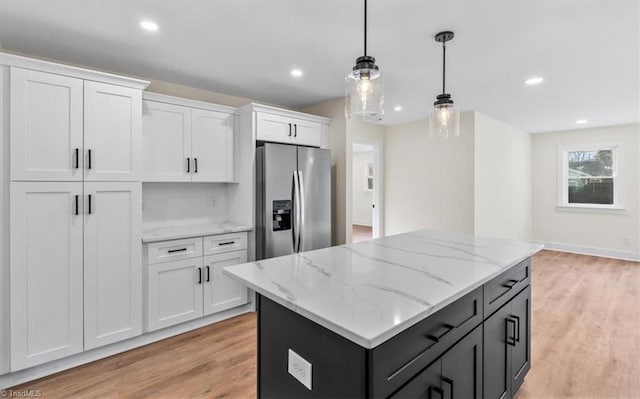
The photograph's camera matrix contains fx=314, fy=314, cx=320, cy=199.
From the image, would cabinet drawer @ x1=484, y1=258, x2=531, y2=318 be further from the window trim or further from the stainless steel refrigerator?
the window trim

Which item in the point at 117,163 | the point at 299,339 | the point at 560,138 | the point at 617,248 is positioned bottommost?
the point at 617,248

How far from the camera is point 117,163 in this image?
8.25 ft

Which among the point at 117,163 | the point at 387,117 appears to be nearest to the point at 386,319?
the point at 117,163

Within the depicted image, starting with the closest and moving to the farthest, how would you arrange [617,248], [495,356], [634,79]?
[495,356]
[634,79]
[617,248]

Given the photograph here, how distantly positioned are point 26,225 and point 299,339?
2.20 metres

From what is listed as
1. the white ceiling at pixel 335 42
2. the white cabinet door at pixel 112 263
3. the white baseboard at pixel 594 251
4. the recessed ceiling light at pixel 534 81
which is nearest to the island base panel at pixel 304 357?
the white cabinet door at pixel 112 263

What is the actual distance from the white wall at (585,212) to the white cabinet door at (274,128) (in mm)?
5937

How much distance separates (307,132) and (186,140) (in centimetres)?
137

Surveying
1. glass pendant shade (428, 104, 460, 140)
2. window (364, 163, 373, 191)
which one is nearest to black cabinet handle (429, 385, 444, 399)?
glass pendant shade (428, 104, 460, 140)

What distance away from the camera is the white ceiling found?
201cm

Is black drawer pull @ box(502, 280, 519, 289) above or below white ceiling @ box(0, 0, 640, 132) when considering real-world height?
below

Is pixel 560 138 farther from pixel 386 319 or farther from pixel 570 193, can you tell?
pixel 386 319

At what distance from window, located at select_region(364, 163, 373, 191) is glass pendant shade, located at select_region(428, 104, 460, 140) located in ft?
25.4

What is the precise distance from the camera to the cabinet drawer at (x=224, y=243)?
3.04 m
